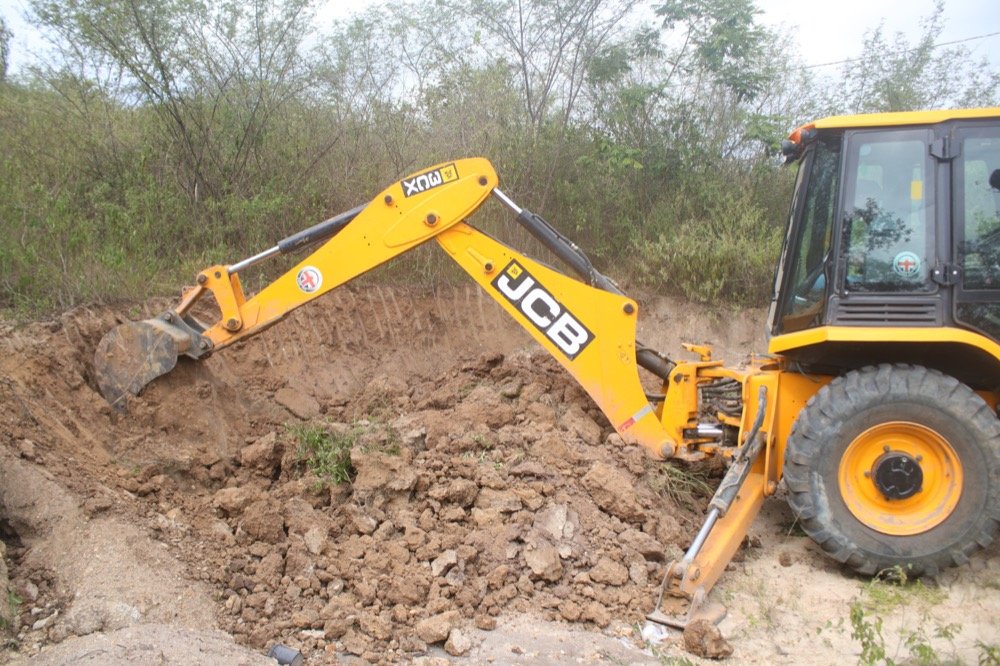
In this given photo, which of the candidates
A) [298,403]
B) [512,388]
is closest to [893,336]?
[512,388]

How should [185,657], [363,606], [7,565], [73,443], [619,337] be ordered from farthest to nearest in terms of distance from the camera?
[619,337] → [73,443] → [363,606] → [7,565] → [185,657]

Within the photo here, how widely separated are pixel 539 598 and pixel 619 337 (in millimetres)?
1779

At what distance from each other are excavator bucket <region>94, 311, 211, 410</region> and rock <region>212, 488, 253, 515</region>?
104 centimetres

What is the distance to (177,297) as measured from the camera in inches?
272

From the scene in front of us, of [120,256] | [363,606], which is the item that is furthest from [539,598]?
[120,256]

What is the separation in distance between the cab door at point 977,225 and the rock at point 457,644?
9.68 ft

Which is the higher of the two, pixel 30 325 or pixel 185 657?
pixel 30 325

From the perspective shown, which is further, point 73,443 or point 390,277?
point 390,277

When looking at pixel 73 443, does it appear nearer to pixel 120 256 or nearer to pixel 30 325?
pixel 30 325

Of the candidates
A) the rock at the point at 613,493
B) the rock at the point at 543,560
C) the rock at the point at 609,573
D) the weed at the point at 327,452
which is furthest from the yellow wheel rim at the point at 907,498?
the weed at the point at 327,452

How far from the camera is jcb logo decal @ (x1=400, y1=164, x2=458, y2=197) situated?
5270 millimetres

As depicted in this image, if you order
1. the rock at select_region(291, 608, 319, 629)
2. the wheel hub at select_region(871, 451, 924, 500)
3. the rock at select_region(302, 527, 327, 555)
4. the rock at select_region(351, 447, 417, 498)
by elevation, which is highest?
the wheel hub at select_region(871, 451, 924, 500)

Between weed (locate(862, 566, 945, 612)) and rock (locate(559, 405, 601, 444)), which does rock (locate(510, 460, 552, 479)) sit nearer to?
rock (locate(559, 405, 601, 444))

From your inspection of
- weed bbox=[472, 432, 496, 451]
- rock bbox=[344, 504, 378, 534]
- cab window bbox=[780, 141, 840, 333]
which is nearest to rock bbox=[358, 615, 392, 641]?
rock bbox=[344, 504, 378, 534]
